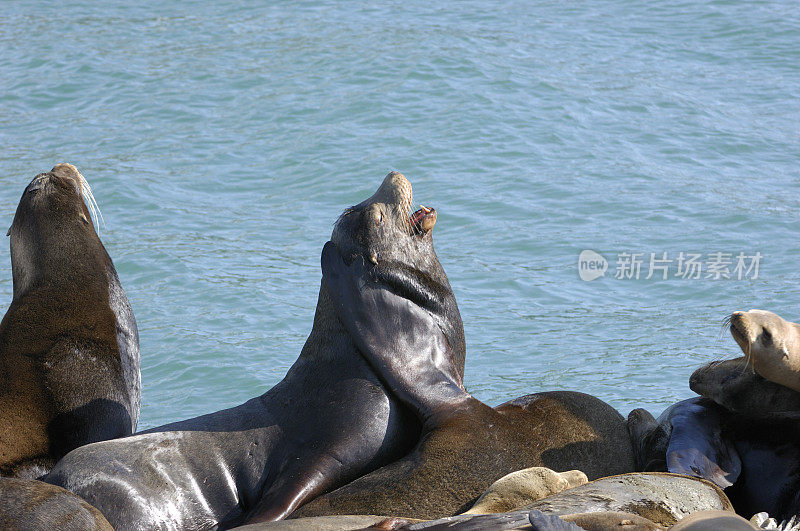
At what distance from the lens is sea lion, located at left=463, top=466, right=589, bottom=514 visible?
4.25 meters

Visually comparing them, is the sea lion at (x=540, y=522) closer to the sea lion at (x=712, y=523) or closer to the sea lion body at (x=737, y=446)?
the sea lion at (x=712, y=523)

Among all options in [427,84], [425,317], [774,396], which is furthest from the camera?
[427,84]

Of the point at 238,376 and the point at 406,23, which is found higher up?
the point at 406,23

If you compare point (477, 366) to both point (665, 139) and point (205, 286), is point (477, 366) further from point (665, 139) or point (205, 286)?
point (665, 139)

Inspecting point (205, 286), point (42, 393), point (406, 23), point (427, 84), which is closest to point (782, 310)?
point (205, 286)

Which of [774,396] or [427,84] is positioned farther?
[427,84]

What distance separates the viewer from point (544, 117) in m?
14.0

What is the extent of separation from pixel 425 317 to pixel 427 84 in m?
9.92

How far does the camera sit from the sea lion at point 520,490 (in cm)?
425

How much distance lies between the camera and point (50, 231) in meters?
6.47

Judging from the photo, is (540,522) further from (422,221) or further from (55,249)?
(55,249)

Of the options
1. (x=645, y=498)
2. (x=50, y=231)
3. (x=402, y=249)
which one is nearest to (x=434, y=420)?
(x=402, y=249)

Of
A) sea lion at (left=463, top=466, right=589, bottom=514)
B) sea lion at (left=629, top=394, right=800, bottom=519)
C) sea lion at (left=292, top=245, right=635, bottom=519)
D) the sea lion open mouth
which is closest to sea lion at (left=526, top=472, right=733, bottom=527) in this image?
sea lion at (left=463, top=466, right=589, bottom=514)

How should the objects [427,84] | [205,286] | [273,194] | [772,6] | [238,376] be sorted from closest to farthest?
[238,376]
[205,286]
[273,194]
[427,84]
[772,6]
